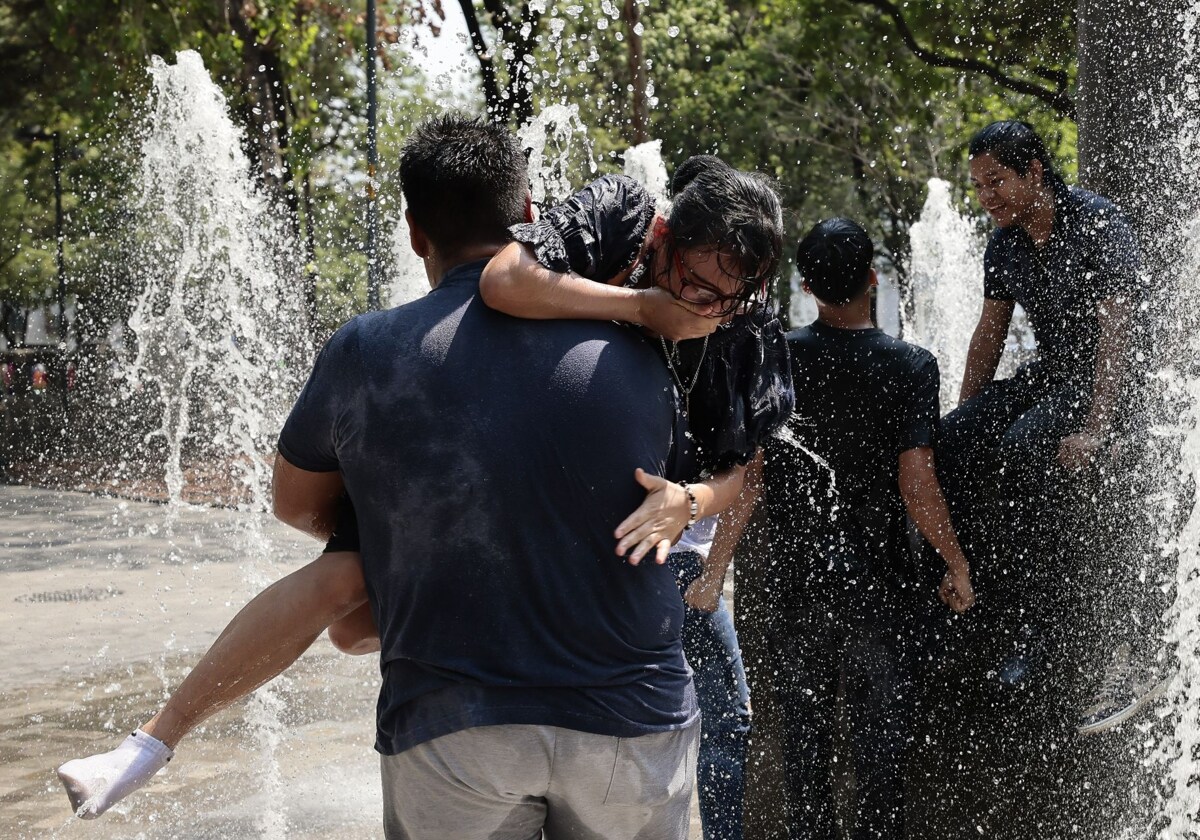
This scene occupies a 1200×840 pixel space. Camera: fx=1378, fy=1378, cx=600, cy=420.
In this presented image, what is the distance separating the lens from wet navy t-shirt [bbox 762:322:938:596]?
11.3 feet

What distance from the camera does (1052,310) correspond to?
3.46m

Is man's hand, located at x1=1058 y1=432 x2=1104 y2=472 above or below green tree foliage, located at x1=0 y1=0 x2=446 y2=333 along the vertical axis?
below

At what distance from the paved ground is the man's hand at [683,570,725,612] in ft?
4.71

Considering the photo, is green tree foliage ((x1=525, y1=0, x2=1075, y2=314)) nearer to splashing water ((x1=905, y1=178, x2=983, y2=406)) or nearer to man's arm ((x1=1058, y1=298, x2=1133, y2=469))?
splashing water ((x1=905, y1=178, x2=983, y2=406))

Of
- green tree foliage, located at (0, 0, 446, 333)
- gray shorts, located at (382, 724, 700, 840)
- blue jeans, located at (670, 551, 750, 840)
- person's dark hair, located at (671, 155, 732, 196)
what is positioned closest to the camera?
gray shorts, located at (382, 724, 700, 840)

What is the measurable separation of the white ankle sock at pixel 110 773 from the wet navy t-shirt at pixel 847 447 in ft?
5.56

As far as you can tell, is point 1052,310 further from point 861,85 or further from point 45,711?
point 861,85

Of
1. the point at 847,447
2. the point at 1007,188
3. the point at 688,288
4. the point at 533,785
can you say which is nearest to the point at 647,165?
the point at 1007,188

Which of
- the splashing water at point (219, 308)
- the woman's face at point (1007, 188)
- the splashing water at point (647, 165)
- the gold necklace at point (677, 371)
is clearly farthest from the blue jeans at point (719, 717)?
the splashing water at point (647, 165)

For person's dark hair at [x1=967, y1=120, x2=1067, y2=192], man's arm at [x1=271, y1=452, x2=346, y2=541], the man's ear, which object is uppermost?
person's dark hair at [x1=967, y1=120, x2=1067, y2=192]

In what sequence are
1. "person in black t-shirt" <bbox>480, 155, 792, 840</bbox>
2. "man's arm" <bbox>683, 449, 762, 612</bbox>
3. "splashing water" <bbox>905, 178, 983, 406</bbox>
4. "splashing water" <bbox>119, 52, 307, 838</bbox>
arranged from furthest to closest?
"splashing water" <bbox>905, 178, 983, 406</bbox> < "splashing water" <bbox>119, 52, 307, 838</bbox> < "man's arm" <bbox>683, 449, 762, 612</bbox> < "person in black t-shirt" <bbox>480, 155, 792, 840</bbox>

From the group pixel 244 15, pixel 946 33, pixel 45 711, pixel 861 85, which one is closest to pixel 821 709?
pixel 45 711

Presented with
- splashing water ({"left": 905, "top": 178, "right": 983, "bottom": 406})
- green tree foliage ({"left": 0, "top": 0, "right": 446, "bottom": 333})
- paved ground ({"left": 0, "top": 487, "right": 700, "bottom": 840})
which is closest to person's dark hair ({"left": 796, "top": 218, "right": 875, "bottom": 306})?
paved ground ({"left": 0, "top": 487, "right": 700, "bottom": 840})

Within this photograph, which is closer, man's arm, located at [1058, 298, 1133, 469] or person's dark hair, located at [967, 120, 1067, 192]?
man's arm, located at [1058, 298, 1133, 469]
